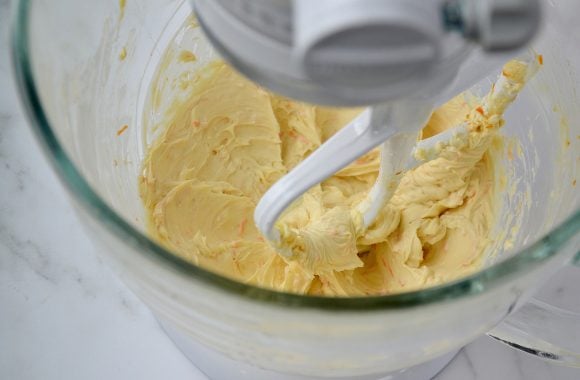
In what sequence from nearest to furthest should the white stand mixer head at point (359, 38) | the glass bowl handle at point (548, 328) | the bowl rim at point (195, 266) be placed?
1. the white stand mixer head at point (359, 38)
2. the bowl rim at point (195, 266)
3. the glass bowl handle at point (548, 328)

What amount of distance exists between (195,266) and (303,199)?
304mm

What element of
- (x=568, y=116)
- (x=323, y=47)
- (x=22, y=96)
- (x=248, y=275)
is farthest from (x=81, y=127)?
(x=568, y=116)

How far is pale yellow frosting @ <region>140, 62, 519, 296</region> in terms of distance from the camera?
2.27ft

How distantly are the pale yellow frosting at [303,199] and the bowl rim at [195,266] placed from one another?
0.72 feet

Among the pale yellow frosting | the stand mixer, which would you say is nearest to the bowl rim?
the stand mixer

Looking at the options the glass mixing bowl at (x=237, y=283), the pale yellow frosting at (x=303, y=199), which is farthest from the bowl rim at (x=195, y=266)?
the pale yellow frosting at (x=303, y=199)

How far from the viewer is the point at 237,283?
0.43m

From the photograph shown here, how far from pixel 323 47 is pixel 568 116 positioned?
0.45 meters

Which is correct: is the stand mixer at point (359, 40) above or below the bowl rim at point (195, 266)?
above

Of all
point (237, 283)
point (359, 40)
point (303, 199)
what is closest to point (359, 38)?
point (359, 40)

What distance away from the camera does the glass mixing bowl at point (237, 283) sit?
447mm

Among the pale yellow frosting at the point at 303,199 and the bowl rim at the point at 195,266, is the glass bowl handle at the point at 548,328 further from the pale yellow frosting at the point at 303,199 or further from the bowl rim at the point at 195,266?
the bowl rim at the point at 195,266

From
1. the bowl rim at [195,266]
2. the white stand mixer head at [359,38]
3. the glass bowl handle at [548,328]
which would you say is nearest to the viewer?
the white stand mixer head at [359,38]

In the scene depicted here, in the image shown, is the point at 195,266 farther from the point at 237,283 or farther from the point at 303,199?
the point at 303,199
